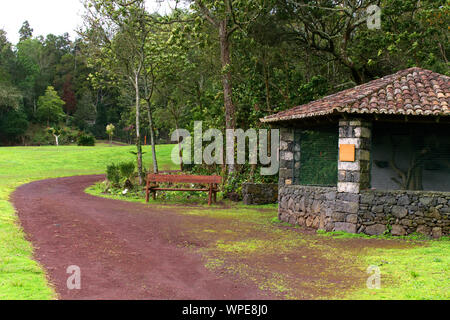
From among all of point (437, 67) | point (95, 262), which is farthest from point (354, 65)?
point (95, 262)

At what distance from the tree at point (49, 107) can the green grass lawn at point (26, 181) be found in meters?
24.1

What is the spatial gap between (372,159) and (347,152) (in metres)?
1.39

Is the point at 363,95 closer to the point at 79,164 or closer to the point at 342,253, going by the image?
the point at 342,253

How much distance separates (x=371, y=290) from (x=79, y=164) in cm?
2823

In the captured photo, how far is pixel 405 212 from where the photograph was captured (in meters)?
9.65

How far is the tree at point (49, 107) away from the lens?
56844 mm

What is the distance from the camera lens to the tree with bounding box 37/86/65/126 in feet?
186

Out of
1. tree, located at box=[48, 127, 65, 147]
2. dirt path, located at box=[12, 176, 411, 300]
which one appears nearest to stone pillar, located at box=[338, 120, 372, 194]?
dirt path, located at box=[12, 176, 411, 300]

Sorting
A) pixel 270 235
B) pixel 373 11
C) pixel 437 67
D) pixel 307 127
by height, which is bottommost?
pixel 270 235

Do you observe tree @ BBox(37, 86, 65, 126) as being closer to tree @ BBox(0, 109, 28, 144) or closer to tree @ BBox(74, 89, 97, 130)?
tree @ BBox(0, 109, 28, 144)

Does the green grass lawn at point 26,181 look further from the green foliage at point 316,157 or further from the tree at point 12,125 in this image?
the tree at point 12,125

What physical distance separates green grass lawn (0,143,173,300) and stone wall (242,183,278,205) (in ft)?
26.1

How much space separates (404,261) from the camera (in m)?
7.07

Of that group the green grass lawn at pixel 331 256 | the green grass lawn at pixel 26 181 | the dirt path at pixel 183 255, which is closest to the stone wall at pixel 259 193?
the dirt path at pixel 183 255
